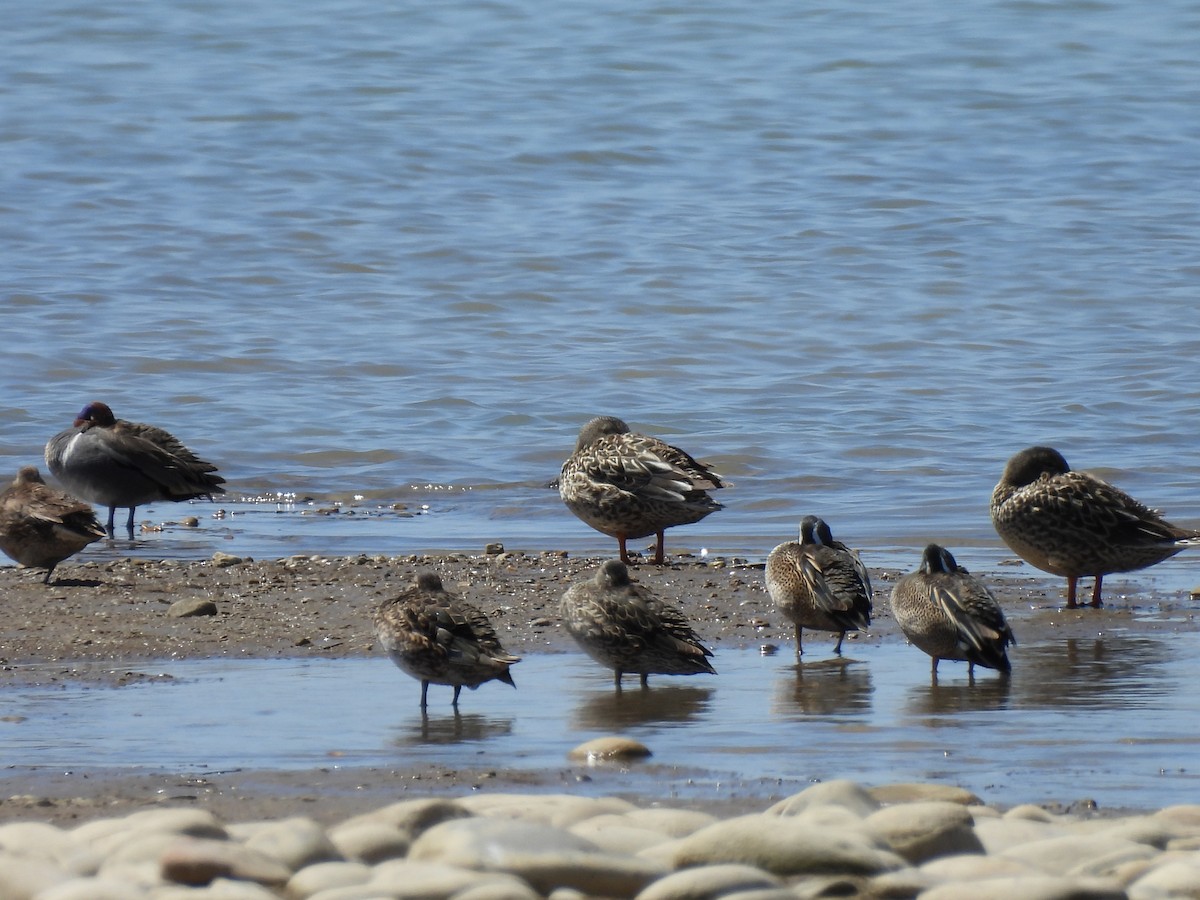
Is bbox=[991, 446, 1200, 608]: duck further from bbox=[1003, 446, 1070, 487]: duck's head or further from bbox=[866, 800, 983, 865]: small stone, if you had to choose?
bbox=[866, 800, 983, 865]: small stone

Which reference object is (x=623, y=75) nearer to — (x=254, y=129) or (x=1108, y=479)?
(x=254, y=129)

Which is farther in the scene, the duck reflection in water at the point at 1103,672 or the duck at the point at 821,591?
the duck at the point at 821,591

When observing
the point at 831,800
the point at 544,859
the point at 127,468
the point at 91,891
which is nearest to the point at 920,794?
the point at 831,800

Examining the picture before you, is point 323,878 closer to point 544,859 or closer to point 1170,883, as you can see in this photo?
point 544,859

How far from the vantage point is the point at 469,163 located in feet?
86.4

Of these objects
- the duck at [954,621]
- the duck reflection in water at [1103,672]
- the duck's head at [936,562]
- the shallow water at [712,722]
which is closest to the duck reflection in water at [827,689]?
the shallow water at [712,722]

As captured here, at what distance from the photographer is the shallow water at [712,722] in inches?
247

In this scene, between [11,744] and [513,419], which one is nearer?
[11,744]

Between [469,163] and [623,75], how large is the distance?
587 cm

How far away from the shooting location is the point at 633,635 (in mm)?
7531

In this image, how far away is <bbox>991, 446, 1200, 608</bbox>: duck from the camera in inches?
382

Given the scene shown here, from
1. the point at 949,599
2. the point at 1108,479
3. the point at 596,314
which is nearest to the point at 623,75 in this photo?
the point at 596,314

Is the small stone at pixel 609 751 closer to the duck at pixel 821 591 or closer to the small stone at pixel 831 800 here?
the small stone at pixel 831 800

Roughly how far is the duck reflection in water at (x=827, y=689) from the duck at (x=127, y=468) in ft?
18.0
